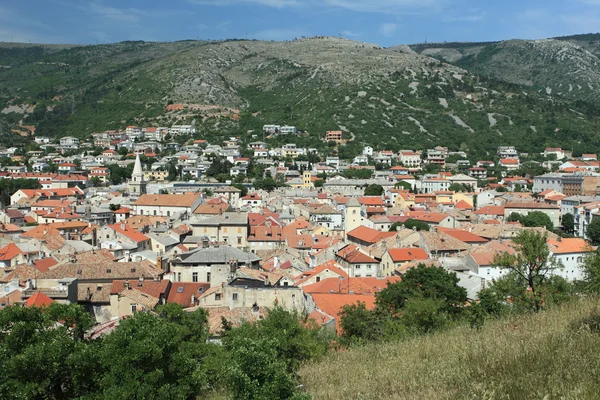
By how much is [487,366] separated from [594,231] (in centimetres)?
6078

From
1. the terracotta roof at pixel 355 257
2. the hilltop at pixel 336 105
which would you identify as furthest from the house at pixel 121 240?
the hilltop at pixel 336 105

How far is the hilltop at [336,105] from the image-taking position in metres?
136

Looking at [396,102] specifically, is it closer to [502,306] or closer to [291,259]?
[291,259]

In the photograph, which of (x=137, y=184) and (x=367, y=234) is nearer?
(x=367, y=234)

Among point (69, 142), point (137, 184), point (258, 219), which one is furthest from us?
point (69, 142)

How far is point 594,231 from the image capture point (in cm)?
6075

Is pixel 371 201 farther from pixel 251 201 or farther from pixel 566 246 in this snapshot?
pixel 566 246

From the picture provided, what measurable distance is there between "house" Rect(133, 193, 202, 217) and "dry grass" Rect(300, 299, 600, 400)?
5922 centimetres

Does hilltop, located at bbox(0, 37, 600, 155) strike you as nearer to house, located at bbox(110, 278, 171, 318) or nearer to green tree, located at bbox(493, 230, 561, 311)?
house, located at bbox(110, 278, 171, 318)

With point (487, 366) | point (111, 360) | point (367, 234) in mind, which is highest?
point (487, 366)

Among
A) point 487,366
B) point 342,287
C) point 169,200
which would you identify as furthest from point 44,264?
point 169,200

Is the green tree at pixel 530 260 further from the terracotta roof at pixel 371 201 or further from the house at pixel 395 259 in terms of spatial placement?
the terracotta roof at pixel 371 201

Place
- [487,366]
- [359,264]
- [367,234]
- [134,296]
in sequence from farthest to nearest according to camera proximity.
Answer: [367,234]
[359,264]
[134,296]
[487,366]

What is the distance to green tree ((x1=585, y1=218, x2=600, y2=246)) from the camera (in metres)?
60.6
